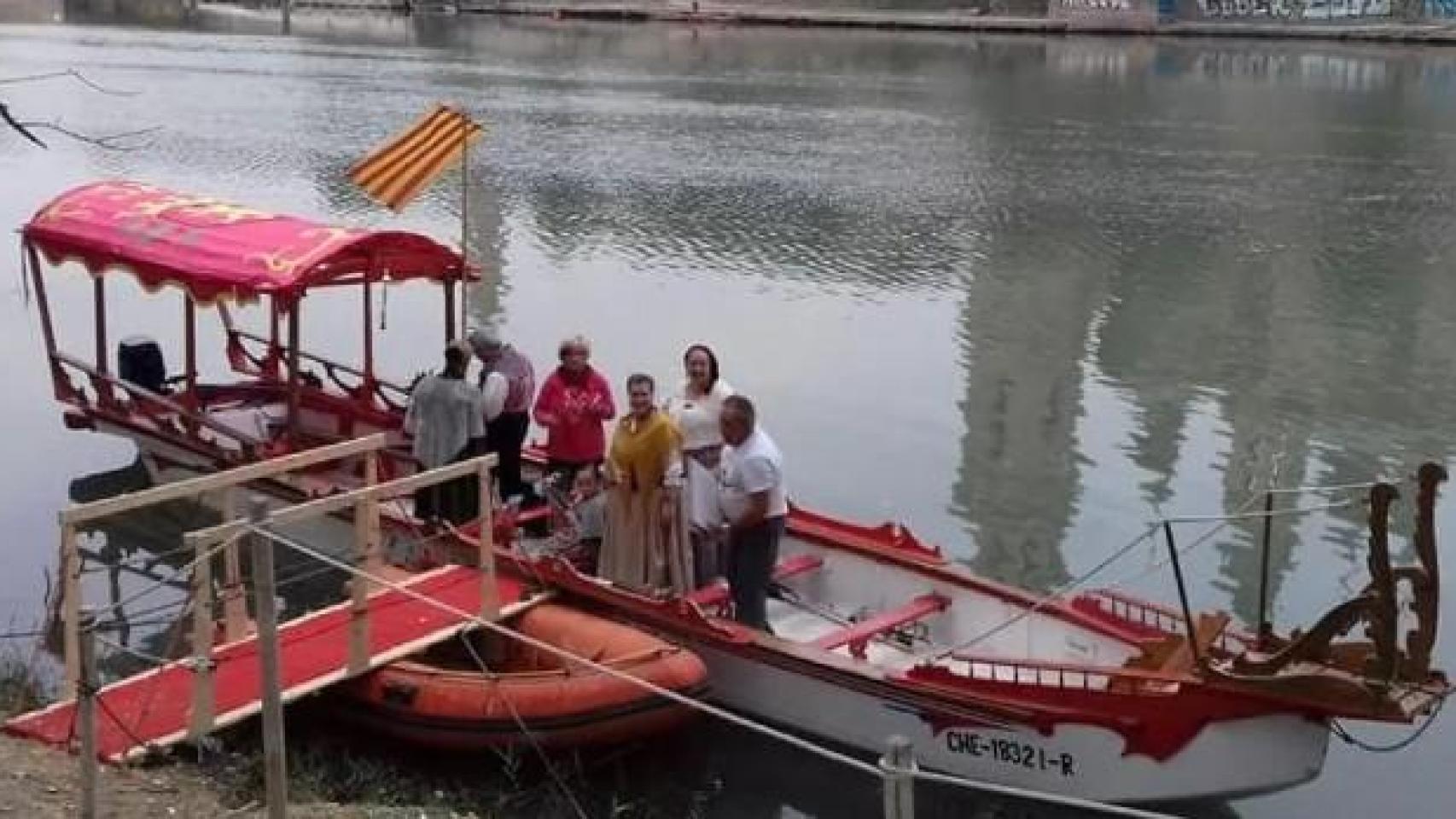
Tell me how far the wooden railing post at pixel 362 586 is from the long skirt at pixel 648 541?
1.67 meters

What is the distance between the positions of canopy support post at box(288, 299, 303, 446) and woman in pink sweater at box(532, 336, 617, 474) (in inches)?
97.3

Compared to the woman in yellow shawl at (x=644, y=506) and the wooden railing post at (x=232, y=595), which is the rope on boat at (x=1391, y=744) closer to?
the woman in yellow shawl at (x=644, y=506)

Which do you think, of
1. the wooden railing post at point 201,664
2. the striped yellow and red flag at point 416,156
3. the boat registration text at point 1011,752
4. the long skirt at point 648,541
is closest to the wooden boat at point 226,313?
the striped yellow and red flag at point 416,156

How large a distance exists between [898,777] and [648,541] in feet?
18.9

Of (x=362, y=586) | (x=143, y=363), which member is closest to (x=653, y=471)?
(x=362, y=586)

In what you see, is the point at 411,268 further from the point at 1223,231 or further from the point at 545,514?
the point at 1223,231

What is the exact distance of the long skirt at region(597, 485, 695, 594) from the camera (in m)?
11.5

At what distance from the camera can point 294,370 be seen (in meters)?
14.5

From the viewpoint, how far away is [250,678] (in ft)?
33.8

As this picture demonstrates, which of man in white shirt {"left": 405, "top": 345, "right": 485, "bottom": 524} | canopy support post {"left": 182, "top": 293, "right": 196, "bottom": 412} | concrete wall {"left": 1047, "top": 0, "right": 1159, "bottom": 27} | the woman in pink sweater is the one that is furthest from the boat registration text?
concrete wall {"left": 1047, "top": 0, "right": 1159, "bottom": 27}

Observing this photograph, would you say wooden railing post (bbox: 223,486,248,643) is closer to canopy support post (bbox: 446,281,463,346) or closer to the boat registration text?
the boat registration text

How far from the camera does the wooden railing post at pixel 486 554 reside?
1130 centimetres

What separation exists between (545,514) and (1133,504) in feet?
21.9

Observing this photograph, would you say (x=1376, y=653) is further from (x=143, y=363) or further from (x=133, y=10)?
(x=133, y=10)
